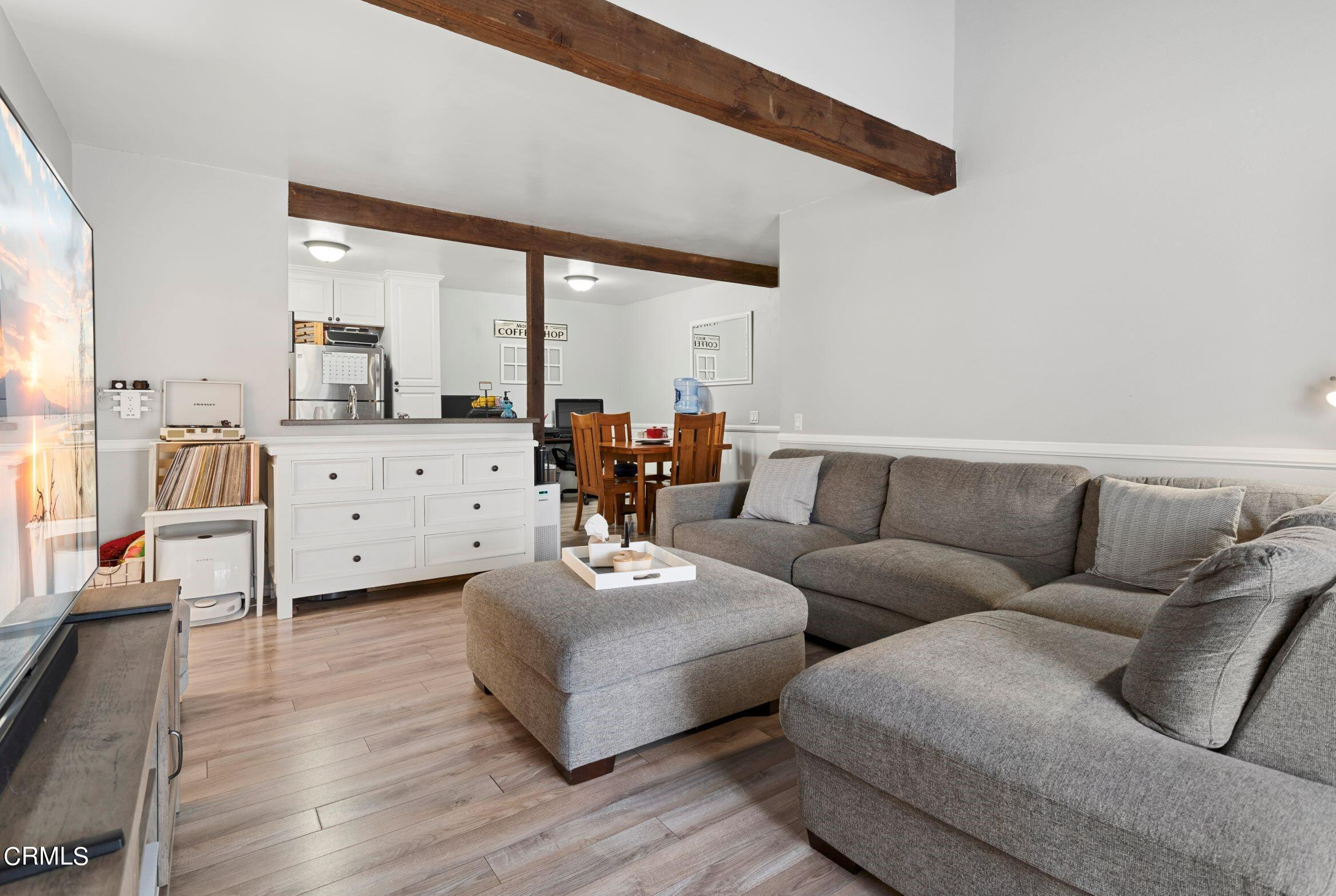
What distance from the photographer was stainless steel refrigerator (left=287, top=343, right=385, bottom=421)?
5.88 m

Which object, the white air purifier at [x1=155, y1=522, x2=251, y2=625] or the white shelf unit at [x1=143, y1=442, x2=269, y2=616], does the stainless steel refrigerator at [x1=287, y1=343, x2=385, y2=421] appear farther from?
the white air purifier at [x1=155, y1=522, x2=251, y2=625]

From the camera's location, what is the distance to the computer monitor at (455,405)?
23.3ft

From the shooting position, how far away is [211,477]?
3207 millimetres

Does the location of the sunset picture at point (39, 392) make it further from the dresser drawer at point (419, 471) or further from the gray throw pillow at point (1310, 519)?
the gray throw pillow at point (1310, 519)

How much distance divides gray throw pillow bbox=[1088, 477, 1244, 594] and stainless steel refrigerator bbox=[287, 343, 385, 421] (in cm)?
532

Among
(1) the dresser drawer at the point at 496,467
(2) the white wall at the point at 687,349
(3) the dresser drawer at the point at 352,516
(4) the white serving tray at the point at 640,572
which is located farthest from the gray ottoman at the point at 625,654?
(2) the white wall at the point at 687,349

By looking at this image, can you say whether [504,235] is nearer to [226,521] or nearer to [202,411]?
[202,411]

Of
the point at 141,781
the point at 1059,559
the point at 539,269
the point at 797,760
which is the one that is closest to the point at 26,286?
the point at 141,781

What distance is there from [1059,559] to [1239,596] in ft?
5.55

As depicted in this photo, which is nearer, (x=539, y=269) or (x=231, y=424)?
(x=231, y=424)

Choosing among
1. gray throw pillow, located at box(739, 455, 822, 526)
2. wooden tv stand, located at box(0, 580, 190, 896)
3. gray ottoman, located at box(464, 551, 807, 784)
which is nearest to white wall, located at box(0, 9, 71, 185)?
wooden tv stand, located at box(0, 580, 190, 896)

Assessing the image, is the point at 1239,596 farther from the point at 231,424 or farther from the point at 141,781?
the point at 231,424

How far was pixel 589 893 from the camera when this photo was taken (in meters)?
1.41

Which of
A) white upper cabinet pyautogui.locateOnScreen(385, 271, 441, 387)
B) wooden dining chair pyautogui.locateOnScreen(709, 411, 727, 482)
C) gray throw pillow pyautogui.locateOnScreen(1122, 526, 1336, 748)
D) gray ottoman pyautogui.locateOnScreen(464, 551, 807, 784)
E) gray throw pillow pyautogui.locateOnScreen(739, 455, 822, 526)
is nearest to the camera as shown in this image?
gray throw pillow pyautogui.locateOnScreen(1122, 526, 1336, 748)
